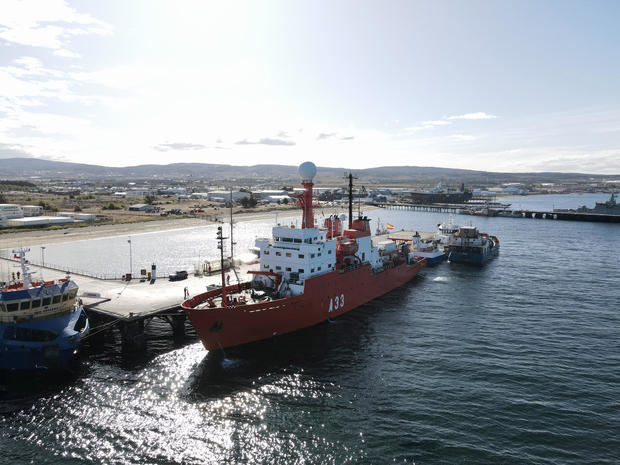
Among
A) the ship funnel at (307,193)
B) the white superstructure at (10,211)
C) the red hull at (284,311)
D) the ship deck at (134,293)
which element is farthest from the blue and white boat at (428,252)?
the white superstructure at (10,211)

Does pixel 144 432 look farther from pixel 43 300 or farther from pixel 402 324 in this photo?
pixel 402 324

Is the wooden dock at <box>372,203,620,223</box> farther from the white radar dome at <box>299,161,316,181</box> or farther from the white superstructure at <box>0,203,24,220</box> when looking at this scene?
the white superstructure at <box>0,203,24,220</box>

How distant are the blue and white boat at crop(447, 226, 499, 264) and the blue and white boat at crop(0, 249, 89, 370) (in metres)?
52.2

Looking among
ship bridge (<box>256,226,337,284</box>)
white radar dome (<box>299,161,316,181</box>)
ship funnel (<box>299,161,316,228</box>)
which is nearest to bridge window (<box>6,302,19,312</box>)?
ship bridge (<box>256,226,337,284</box>)

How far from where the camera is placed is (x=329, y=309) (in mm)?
34125

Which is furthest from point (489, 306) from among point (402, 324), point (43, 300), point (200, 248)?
point (200, 248)

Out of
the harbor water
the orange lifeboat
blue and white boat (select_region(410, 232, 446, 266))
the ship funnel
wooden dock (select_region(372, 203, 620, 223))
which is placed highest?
the ship funnel

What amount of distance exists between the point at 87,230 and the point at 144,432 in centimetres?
7465

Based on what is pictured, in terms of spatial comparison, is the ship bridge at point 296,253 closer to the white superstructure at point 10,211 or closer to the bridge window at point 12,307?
the bridge window at point 12,307

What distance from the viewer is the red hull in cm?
2620

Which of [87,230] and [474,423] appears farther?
[87,230]

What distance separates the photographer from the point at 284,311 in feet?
96.1

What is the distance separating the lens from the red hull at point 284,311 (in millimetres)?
26203

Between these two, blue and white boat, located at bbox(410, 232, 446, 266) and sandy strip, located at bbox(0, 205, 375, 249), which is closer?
blue and white boat, located at bbox(410, 232, 446, 266)
